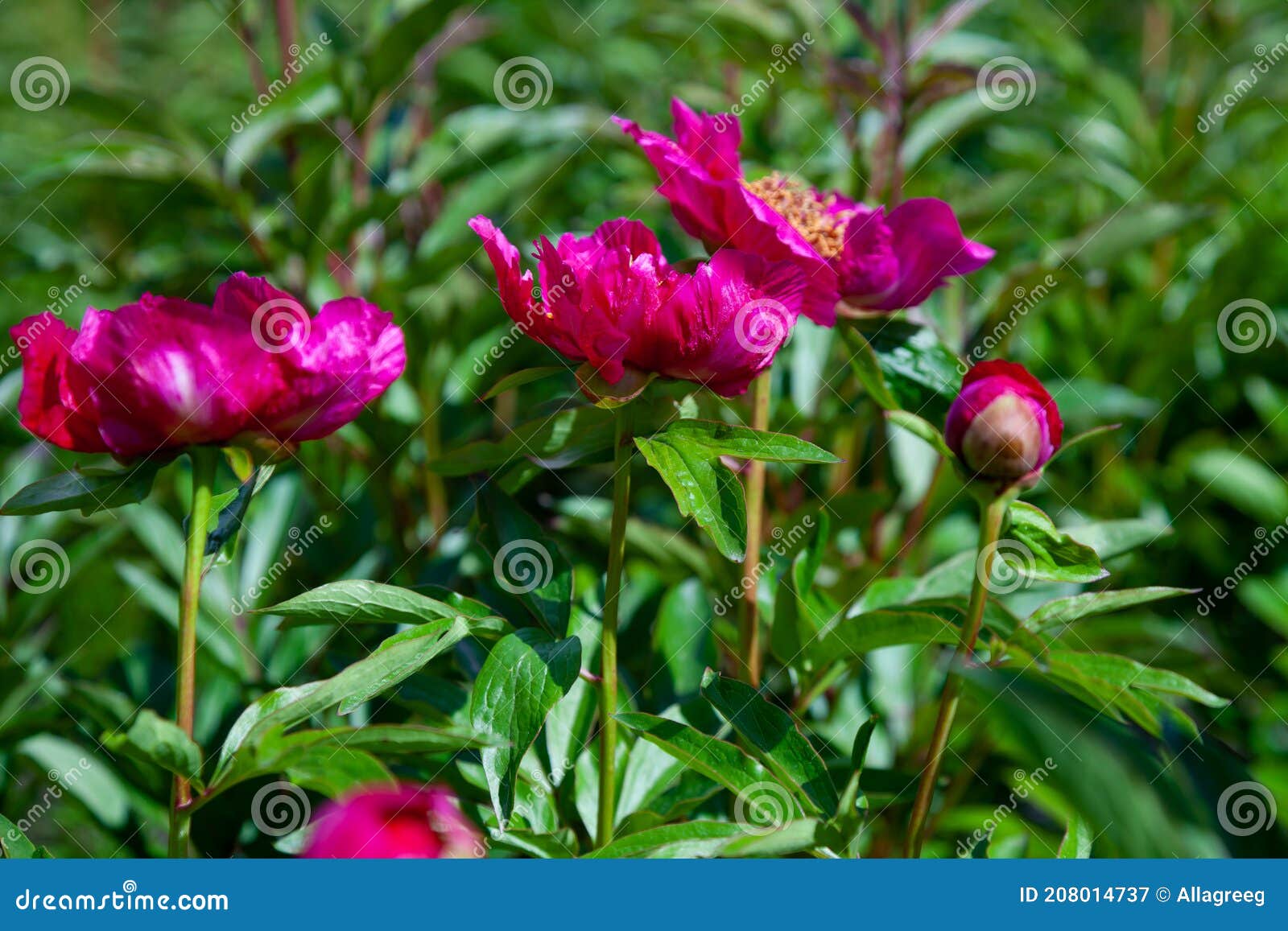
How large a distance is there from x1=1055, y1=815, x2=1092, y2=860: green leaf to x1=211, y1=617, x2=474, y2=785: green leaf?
1.32 ft

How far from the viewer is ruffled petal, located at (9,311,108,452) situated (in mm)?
698

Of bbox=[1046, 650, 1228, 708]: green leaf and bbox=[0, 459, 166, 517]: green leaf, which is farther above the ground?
bbox=[0, 459, 166, 517]: green leaf

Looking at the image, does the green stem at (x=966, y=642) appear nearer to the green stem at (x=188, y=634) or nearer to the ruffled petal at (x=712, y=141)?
the ruffled petal at (x=712, y=141)

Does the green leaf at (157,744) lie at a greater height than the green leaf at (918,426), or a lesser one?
lesser

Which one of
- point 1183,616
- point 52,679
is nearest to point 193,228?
point 52,679

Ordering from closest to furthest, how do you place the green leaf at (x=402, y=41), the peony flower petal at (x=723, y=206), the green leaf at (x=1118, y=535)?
the peony flower petal at (x=723, y=206) → the green leaf at (x=1118, y=535) → the green leaf at (x=402, y=41)

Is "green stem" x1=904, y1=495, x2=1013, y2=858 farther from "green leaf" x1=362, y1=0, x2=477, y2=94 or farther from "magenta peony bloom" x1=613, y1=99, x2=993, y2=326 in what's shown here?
"green leaf" x1=362, y1=0, x2=477, y2=94

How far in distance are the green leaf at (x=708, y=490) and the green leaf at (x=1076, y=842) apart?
28 centimetres

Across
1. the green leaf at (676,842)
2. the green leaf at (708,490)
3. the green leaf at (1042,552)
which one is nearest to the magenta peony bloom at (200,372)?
the green leaf at (708,490)

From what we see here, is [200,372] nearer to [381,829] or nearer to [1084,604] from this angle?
[381,829]

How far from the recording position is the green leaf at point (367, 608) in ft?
2.26

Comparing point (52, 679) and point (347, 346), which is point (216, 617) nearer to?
point (52, 679)

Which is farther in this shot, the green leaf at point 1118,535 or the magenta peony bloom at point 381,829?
the green leaf at point 1118,535

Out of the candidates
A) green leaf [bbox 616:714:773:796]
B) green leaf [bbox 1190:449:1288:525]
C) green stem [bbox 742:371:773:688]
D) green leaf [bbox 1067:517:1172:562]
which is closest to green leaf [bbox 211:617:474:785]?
green leaf [bbox 616:714:773:796]
